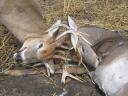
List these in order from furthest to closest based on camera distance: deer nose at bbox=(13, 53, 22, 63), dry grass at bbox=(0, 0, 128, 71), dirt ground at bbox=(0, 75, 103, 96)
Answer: dry grass at bbox=(0, 0, 128, 71) < deer nose at bbox=(13, 53, 22, 63) < dirt ground at bbox=(0, 75, 103, 96)

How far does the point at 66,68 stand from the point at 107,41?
2.04 feet

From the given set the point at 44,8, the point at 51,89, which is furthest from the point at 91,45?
the point at 44,8

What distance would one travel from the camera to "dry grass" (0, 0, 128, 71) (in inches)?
295

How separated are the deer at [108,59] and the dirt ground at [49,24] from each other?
18cm

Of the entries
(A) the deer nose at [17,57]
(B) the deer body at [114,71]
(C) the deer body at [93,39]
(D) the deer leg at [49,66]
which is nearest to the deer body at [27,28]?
(A) the deer nose at [17,57]

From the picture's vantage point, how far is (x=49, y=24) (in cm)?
722

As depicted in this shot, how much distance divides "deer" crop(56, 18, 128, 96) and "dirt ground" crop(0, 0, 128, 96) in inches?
7.3

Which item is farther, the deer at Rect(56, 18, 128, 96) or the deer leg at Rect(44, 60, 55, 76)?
the deer leg at Rect(44, 60, 55, 76)

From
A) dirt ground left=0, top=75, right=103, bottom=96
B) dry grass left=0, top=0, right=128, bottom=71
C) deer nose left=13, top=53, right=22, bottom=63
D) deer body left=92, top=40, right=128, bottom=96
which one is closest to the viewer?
deer body left=92, top=40, right=128, bottom=96

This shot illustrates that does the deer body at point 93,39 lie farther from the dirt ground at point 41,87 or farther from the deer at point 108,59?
the dirt ground at point 41,87

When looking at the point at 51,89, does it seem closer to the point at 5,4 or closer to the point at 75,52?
the point at 75,52

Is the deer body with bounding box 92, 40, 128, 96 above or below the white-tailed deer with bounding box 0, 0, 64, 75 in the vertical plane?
below

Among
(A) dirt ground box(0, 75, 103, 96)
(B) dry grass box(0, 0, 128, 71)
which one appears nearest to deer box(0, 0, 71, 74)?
(A) dirt ground box(0, 75, 103, 96)

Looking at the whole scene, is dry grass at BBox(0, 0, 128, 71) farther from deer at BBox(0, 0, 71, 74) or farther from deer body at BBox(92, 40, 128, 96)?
deer body at BBox(92, 40, 128, 96)
